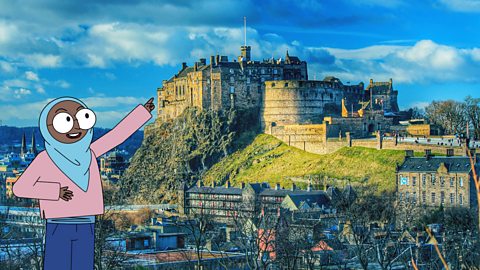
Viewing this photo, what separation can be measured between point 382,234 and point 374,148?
33.9m

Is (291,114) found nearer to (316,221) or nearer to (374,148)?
(374,148)

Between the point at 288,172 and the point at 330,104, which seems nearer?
the point at 288,172

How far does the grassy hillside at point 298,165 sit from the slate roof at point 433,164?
2933 mm

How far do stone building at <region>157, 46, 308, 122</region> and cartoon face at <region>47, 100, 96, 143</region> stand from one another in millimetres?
95388

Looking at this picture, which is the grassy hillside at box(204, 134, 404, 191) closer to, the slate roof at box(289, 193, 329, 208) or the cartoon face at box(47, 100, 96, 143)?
the slate roof at box(289, 193, 329, 208)

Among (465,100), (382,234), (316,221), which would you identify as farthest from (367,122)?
(382,234)

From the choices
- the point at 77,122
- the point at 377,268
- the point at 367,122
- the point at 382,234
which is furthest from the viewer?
the point at 367,122

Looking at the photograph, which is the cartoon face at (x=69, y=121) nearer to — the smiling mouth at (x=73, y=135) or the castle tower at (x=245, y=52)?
the smiling mouth at (x=73, y=135)

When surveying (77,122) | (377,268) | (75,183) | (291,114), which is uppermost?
(291,114)

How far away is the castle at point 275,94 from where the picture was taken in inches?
4117

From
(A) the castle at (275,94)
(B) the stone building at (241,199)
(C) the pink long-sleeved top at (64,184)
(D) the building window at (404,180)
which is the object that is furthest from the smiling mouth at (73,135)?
(A) the castle at (275,94)

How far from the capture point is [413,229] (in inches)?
2336

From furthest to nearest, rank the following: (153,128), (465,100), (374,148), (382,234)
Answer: (153,128), (465,100), (374,148), (382,234)

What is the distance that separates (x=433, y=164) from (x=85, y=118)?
207 feet
